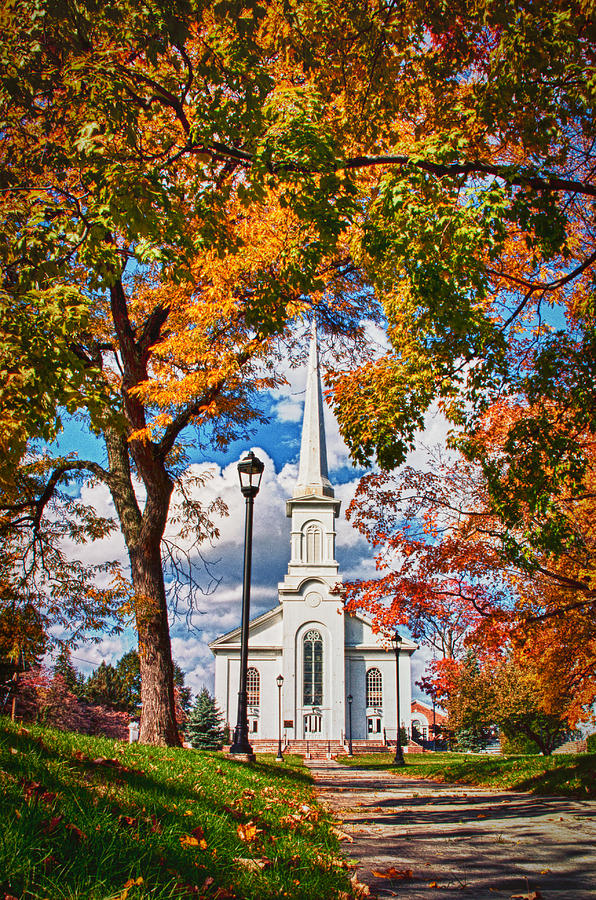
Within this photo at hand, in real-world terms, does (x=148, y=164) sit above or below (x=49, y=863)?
above

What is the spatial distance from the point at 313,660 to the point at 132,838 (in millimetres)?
45246

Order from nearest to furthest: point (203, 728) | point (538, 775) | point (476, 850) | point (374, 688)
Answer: point (476, 850), point (538, 775), point (203, 728), point (374, 688)

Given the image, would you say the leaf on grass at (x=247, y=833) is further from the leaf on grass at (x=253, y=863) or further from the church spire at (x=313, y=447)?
the church spire at (x=313, y=447)

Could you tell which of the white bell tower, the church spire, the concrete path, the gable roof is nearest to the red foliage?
the gable roof

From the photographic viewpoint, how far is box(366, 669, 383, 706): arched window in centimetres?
4588

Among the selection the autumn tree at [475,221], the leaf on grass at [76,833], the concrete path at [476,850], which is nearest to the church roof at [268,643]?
the concrete path at [476,850]

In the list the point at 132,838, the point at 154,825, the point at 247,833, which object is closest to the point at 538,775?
the point at 247,833

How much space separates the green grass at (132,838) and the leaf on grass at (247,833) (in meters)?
0.01

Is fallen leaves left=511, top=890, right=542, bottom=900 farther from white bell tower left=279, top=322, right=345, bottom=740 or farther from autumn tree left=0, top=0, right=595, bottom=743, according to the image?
white bell tower left=279, top=322, right=345, bottom=740

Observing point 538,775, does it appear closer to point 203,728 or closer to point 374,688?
point 203,728

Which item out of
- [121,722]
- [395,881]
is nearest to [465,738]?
[121,722]

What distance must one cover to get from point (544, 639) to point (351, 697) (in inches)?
1335

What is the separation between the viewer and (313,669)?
45688 mm

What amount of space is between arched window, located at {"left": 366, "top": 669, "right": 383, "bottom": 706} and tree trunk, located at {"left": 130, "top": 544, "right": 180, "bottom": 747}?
38421 mm
